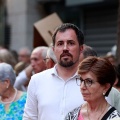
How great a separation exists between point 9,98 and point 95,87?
193 centimetres

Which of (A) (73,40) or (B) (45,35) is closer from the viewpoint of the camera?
(A) (73,40)

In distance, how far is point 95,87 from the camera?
3553 mm

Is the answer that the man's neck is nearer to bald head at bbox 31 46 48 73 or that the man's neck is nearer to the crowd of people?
the crowd of people

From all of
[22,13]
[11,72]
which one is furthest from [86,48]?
[22,13]

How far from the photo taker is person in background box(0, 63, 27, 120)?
5176mm

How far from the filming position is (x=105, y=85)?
3607 millimetres

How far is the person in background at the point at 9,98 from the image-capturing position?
518 centimetres

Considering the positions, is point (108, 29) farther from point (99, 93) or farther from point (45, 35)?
point (99, 93)

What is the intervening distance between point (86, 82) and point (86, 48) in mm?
1416

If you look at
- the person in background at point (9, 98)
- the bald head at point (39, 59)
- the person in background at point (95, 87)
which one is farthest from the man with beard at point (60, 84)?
the bald head at point (39, 59)

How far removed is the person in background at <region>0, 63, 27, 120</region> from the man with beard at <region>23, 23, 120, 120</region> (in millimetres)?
1089

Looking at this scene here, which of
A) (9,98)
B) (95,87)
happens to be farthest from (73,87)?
(9,98)

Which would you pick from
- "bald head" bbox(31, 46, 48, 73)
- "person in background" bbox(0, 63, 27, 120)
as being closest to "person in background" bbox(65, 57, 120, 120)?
"person in background" bbox(0, 63, 27, 120)

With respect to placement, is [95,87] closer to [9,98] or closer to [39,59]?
[9,98]
